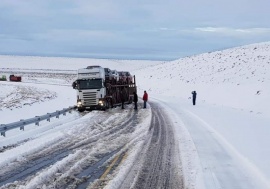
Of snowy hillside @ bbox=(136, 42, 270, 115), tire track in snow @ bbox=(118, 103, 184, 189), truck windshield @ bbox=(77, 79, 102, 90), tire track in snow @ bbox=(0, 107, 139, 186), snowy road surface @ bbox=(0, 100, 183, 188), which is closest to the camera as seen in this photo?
tire track in snow @ bbox=(118, 103, 184, 189)

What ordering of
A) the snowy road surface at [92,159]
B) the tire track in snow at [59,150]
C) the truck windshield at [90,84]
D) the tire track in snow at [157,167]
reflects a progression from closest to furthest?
the tire track in snow at [157,167], the snowy road surface at [92,159], the tire track in snow at [59,150], the truck windshield at [90,84]

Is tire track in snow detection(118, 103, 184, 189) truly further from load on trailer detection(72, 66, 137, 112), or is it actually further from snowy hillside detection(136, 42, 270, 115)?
snowy hillside detection(136, 42, 270, 115)

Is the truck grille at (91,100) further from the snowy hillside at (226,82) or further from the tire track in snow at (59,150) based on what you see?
the snowy hillside at (226,82)

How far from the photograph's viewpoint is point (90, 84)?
96.8ft

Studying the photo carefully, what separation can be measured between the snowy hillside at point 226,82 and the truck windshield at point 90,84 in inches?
495

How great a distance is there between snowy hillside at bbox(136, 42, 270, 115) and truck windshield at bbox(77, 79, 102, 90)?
495 inches

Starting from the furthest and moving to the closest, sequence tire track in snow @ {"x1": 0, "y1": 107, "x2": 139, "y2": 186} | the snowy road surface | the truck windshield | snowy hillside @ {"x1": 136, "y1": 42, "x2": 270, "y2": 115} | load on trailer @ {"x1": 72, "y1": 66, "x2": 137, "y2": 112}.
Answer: snowy hillside @ {"x1": 136, "y1": 42, "x2": 270, "y2": 115} < the truck windshield < load on trailer @ {"x1": 72, "y1": 66, "x2": 137, "y2": 112} < tire track in snow @ {"x1": 0, "y1": 107, "x2": 139, "y2": 186} < the snowy road surface

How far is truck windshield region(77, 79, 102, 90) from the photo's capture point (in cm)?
2944

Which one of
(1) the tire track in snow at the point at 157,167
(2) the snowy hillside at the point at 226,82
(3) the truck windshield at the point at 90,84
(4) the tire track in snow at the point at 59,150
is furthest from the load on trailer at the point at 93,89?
(1) the tire track in snow at the point at 157,167

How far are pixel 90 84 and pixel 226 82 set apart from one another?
27593 mm

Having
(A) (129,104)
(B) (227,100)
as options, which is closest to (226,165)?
(A) (129,104)

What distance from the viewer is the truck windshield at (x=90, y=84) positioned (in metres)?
29.4

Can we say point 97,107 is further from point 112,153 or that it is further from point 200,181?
point 200,181

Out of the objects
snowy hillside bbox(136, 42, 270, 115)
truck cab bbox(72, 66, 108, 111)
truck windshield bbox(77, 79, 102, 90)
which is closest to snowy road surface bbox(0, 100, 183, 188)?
truck cab bbox(72, 66, 108, 111)
